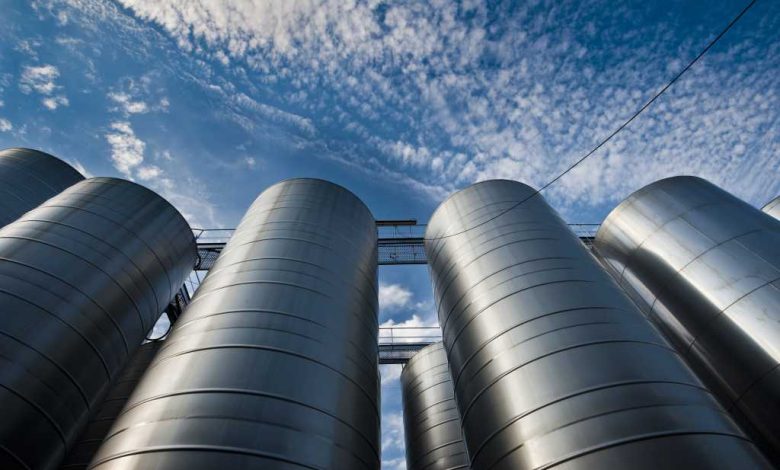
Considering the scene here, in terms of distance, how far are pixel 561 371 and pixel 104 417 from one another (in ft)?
31.7

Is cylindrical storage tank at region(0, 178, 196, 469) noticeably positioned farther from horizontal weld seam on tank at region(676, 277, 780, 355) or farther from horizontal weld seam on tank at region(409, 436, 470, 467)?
horizontal weld seam on tank at region(676, 277, 780, 355)

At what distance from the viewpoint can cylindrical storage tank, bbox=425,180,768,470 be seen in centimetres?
446

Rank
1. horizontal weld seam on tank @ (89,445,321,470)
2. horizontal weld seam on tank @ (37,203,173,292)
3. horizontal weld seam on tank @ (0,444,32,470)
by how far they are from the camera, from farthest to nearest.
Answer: horizontal weld seam on tank @ (37,203,173,292) < horizontal weld seam on tank @ (0,444,32,470) < horizontal weld seam on tank @ (89,445,321,470)

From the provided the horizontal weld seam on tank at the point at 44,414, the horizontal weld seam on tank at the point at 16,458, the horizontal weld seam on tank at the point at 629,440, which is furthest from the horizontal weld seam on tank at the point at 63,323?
the horizontal weld seam on tank at the point at 629,440

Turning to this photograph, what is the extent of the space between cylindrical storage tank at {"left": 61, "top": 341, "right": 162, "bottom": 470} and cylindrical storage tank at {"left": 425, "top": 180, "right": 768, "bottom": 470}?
21.2 feet

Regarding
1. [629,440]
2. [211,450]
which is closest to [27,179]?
[211,450]

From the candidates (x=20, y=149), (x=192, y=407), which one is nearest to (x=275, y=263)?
(x=192, y=407)

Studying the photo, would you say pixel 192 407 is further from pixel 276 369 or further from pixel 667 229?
pixel 667 229

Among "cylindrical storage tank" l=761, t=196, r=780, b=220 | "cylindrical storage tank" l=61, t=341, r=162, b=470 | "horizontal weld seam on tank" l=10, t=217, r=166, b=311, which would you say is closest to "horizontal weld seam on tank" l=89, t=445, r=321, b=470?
"cylindrical storage tank" l=61, t=341, r=162, b=470

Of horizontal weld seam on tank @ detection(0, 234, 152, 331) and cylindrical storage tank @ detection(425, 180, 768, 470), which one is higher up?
horizontal weld seam on tank @ detection(0, 234, 152, 331)

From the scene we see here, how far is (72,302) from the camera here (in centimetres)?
690

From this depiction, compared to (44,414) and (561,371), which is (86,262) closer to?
(44,414)

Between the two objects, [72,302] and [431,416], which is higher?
[431,416]

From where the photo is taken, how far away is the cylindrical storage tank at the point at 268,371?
177 inches
